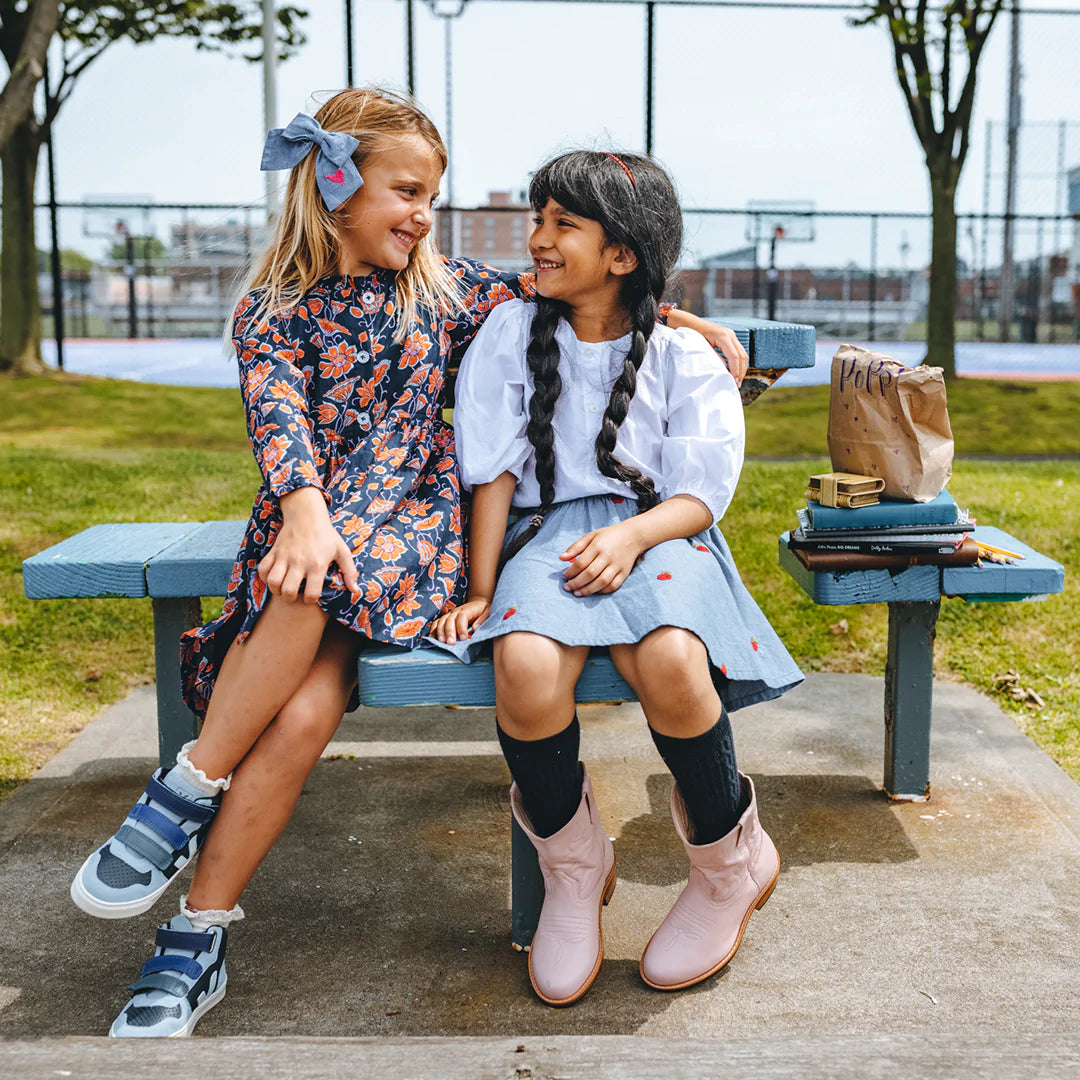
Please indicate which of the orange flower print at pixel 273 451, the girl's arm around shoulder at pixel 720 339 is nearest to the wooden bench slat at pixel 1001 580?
the girl's arm around shoulder at pixel 720 339

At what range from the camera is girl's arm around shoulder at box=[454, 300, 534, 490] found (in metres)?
2.48

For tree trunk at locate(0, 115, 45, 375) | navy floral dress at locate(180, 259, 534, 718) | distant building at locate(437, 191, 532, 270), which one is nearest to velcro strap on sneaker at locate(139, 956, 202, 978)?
navy floral dress at locate(180, 259, 534, 718)

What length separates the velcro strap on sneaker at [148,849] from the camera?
83.2 inches

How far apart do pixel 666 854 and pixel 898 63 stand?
9208mm

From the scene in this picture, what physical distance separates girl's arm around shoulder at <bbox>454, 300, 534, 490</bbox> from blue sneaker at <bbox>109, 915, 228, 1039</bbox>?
37.7 inches

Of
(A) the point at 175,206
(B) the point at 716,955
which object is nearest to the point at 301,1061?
(B) the point at 716,955

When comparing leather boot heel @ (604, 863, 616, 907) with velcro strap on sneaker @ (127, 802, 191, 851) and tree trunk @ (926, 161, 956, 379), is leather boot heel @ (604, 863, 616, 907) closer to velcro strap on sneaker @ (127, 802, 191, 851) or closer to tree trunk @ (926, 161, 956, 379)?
velcro strap on sneaker @ (127, 802, 191, 851)

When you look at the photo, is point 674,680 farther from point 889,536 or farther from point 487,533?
point 889,536

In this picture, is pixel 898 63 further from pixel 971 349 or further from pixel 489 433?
pixel 971 349

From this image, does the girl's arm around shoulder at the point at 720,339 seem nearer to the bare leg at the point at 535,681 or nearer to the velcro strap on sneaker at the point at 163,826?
the bare leg at the point at 535,681

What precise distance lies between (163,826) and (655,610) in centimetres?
90

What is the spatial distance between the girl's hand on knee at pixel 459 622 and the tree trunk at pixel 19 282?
1080 cm

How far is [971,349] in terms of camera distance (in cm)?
2030

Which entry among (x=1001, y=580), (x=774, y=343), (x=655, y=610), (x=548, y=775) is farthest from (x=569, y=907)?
(x=774, y=343)
